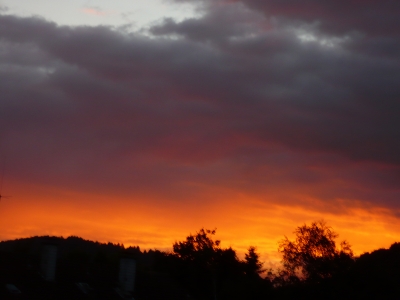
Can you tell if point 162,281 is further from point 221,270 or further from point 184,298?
point 221,270

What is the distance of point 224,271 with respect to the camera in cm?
7512

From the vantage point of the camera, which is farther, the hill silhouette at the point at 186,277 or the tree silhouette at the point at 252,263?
the tree silhouette at the point at 252,263

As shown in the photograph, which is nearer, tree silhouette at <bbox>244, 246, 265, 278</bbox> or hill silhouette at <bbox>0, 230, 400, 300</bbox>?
hill silhouette at <bbox>0, 230, 400, 300</bbox>

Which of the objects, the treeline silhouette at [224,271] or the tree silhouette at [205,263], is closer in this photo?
the treeline silhouette at [224,271]

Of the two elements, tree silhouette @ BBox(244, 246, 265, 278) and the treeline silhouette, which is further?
tree silhouette @ BBox(244, 246, 265, 278)

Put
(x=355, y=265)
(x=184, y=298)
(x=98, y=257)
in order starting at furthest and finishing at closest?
(x=98, y=257), (x=355, y=265), (x=184, y=298)

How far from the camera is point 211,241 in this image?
7744 centimetres

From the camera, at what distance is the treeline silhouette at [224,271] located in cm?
3968

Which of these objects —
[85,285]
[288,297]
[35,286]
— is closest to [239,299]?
[288,297]

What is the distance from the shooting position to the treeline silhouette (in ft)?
130

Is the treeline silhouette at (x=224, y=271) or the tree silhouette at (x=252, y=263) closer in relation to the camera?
the treeline silhouette at (x=224, y=271)

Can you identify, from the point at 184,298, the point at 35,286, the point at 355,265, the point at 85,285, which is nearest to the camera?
the point at 35,286

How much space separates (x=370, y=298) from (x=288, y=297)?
7.33 meters

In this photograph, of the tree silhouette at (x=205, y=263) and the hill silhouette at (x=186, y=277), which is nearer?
the hill silhouette at (x=186, y=277)
